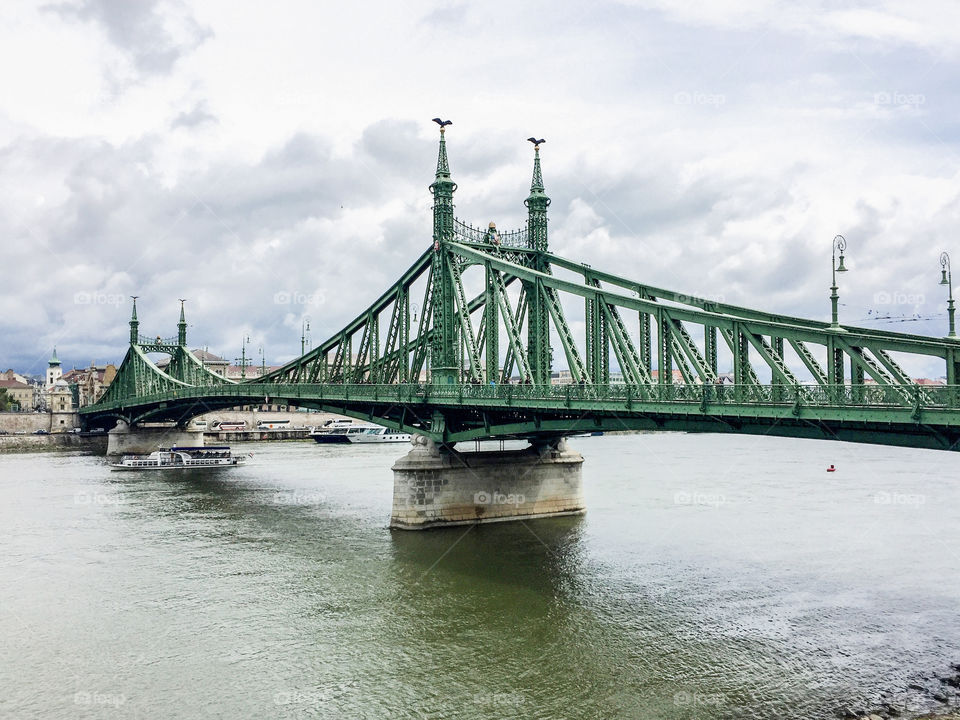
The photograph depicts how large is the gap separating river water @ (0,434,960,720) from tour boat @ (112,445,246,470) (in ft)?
94.7

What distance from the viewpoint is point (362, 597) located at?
31.6 m

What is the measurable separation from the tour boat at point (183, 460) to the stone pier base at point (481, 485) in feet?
152

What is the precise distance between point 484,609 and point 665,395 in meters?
10.7

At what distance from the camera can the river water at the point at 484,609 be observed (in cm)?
2194

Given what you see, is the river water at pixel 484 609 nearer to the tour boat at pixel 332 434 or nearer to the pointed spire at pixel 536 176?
the pointed spire at pixel 536 176

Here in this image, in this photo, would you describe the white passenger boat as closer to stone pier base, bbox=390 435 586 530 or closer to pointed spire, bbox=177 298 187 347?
pointed spire, bbox=177 298 187 347

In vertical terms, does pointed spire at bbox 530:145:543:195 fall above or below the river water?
above

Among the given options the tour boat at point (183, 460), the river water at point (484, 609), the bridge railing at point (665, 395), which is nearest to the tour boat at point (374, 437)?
the tour boat at point (183, 460)

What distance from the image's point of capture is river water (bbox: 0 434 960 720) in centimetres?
2194

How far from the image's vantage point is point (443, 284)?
50594mm

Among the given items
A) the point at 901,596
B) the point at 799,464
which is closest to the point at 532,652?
the point at 901,596

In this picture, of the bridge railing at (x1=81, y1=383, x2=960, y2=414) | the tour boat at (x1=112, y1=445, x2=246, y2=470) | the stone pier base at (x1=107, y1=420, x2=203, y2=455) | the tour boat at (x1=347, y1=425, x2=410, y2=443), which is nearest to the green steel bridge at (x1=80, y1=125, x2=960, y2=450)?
the bridge railing at (x1=81, y1=383, x2=960, y2=414)

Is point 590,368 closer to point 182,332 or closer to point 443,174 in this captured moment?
point 443,174

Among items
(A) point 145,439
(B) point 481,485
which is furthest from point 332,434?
(B) point 481,485
